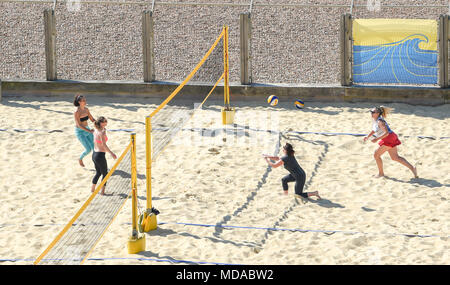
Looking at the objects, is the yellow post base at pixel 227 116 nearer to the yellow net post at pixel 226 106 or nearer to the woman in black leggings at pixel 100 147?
the yellow net post at pixel 226 106

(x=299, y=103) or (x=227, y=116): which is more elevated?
(x=299, y=103)

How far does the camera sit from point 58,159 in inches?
526

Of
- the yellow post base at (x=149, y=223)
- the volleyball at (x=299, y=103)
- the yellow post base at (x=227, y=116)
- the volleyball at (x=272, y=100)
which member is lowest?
the yellow post base at (x=149, y=223)

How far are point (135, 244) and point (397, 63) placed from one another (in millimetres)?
8794

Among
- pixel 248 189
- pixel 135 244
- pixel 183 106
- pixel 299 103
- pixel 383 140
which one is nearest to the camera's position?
pixel 135 244

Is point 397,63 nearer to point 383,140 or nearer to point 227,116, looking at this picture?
point 227,116

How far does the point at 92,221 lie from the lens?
985cm

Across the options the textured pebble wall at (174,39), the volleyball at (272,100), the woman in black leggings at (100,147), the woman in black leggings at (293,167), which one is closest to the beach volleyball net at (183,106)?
the volleyball at (272,100)

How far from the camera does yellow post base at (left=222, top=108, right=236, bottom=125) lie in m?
15.0

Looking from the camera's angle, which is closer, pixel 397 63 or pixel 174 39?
pixel 397 63

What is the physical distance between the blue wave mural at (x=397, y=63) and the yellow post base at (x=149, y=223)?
25.3ft

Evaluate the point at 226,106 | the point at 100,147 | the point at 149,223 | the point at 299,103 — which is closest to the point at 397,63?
the point at 299,103

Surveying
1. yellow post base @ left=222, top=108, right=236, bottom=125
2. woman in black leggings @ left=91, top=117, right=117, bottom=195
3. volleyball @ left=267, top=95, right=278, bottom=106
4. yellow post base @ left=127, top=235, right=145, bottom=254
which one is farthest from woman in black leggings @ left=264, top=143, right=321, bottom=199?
volleyball @ left=267, top=95, right=278, bottom=106

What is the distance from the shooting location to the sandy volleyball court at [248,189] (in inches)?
380
